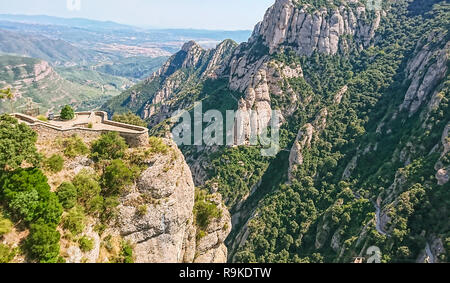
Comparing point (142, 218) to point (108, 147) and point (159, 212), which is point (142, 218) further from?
point (108, 147)

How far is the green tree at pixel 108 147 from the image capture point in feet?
115

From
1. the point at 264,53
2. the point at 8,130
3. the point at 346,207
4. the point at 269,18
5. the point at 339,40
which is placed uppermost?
the point at 269,18

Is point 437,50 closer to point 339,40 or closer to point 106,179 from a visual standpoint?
point 339,40

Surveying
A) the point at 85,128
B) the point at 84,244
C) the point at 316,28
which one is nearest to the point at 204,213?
the point at 84,244

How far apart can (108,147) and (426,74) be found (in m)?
102

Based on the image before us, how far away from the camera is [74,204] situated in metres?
29.8

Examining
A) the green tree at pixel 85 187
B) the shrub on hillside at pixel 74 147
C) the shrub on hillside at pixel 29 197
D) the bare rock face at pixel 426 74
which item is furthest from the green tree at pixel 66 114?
Result: the bare rock face at pixel 426 74

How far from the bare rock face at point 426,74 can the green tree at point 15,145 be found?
10337 cm

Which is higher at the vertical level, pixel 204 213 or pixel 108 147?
pixel 108 147

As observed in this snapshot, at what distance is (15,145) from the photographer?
93.2 feet

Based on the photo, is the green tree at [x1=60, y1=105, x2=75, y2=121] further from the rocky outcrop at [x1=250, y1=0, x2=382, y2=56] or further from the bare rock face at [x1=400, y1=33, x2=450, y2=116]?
the rocky outcrop at [x1=250, y1=0, x2=382, y2=56]

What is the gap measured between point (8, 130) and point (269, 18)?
145 m
